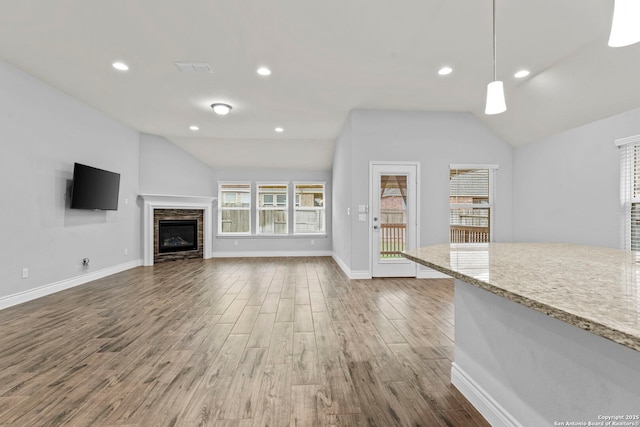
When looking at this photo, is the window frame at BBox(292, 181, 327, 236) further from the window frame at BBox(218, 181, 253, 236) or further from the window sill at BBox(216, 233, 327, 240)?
the window frame at BBox(218, 181, 253, 236)

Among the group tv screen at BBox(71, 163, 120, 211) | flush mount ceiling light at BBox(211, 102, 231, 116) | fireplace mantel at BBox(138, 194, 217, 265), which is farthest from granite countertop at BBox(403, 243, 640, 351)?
fireplace mantel at BBox(138, 194, 217, 265)

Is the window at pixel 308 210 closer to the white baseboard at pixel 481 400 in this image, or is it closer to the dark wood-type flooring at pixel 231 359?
the dark wood-type flooring at pixel 231 359

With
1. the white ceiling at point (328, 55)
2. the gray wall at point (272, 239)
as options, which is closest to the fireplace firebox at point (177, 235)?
the gray wall at point (272, 239)

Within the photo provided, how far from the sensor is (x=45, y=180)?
395 cm

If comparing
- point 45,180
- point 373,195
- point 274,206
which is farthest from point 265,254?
point 45,180

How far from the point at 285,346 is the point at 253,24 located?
2931 mm

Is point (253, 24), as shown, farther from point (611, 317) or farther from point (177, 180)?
point (177, 180)

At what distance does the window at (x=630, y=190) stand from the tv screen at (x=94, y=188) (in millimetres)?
7292

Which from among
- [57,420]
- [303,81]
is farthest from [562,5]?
[57,420]

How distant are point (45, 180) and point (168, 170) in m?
2.86

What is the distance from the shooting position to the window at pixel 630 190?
3455mm

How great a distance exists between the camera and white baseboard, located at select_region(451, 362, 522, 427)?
1.39 meters

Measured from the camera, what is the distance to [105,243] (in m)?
5.21

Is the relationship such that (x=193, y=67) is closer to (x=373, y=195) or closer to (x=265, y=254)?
(x=373, y=195)
